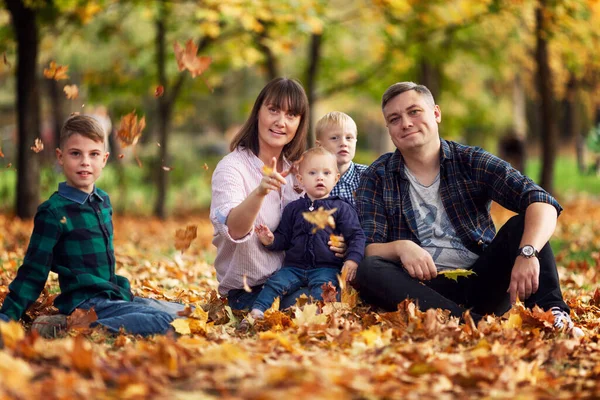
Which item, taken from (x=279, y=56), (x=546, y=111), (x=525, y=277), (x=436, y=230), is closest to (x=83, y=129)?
(x=436, y=230)

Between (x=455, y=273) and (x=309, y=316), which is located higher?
(x=455, y=273)

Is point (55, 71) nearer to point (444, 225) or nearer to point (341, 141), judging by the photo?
point (341, 141)

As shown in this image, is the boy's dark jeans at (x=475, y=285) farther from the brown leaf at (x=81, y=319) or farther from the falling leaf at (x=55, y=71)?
the falling leaf at (x=55, y=71)

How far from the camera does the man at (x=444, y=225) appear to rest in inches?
158

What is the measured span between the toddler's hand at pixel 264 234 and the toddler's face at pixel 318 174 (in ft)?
1.14

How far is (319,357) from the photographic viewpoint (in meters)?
3.14

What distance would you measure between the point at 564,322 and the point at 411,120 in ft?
4.55

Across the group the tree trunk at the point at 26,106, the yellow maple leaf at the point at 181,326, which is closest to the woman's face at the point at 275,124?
the yellow maple leaf at the point at 181,326

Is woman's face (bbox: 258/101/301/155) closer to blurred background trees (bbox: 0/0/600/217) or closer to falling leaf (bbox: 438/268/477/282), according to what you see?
falling leaf (bbox: 438/268/477/282)

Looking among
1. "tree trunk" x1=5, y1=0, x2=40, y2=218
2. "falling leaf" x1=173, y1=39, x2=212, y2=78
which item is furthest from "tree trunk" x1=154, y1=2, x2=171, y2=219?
"falling leaf" x1=173, y1=39, x2=212, y2=78

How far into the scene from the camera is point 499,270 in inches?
165

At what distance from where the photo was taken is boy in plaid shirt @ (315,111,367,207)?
4734mm

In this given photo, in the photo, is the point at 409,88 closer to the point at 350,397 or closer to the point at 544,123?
the point at 350,397

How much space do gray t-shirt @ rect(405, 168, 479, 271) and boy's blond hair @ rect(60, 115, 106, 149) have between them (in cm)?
183
